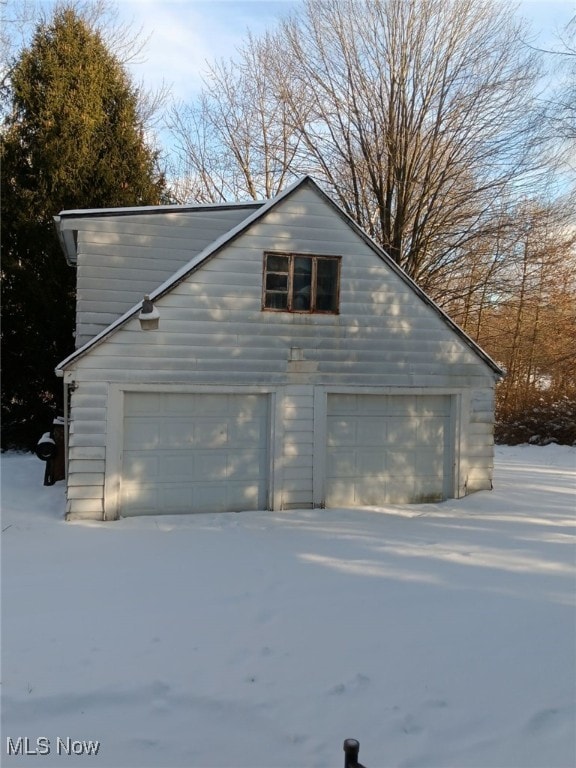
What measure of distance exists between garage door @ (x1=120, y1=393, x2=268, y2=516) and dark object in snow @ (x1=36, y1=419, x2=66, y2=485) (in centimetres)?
258

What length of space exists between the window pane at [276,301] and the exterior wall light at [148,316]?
182 cm

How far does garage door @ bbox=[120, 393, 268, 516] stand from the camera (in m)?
8.95

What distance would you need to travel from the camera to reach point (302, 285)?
9.65 metres

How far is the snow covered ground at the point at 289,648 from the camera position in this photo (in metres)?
3.29

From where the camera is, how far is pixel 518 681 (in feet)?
12.6

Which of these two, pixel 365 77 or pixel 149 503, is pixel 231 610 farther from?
pixel 365 77

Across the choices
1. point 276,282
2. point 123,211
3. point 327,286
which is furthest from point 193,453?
point 123,211

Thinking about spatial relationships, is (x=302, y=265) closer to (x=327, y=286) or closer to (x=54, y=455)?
(x=327, y=286)

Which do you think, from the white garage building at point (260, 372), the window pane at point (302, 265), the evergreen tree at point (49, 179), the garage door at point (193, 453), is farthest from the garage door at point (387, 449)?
the evergreen tree at point (49, 179)

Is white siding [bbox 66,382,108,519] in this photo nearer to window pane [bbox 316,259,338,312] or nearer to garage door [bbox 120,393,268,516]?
garage door [bbox 120,393,268,516]

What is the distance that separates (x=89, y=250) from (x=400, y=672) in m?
8.29

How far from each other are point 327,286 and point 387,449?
2877 millimetres

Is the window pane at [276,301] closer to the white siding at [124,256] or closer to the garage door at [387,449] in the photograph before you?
the garage door at [387,449]

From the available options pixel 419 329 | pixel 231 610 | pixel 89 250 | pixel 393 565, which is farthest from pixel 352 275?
pixel 231 610
